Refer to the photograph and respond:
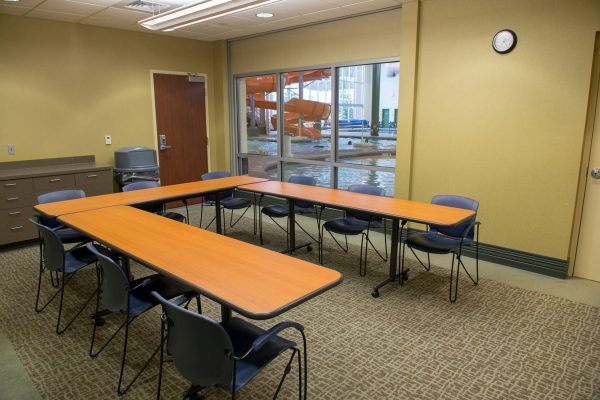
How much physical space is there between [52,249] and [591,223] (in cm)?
462

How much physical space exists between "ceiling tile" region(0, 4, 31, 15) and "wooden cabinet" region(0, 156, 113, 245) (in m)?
1.77

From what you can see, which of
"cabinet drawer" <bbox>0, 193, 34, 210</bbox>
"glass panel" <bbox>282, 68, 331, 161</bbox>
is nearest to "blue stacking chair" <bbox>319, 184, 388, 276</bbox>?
"glass panel" <bbox>282, 68, 331, 161</bbox>

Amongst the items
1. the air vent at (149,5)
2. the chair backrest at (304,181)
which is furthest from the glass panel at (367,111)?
the air vent at (149,5)

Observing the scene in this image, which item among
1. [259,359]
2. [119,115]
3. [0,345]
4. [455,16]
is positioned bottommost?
[0,345]

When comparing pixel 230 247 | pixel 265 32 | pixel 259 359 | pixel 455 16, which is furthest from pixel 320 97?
pixel 259 359

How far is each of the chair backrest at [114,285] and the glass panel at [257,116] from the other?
461 centimetres

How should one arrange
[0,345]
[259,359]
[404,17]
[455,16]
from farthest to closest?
1. [404,17]
2. [455,16]
3. [0,345]
4. [259,359]

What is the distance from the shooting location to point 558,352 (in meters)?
2.76

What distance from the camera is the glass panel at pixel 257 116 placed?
6859 mm

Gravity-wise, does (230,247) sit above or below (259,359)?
above

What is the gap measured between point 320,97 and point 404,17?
5.93 feet

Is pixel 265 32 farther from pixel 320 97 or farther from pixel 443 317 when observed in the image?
pixel 443 317

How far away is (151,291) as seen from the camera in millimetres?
2471

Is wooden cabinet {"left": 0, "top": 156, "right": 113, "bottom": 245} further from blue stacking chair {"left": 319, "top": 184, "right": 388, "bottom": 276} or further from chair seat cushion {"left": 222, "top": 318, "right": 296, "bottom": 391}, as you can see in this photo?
chair seat cushion {"left": 222, "top": 318, "right": 296, "bottom": 391}
